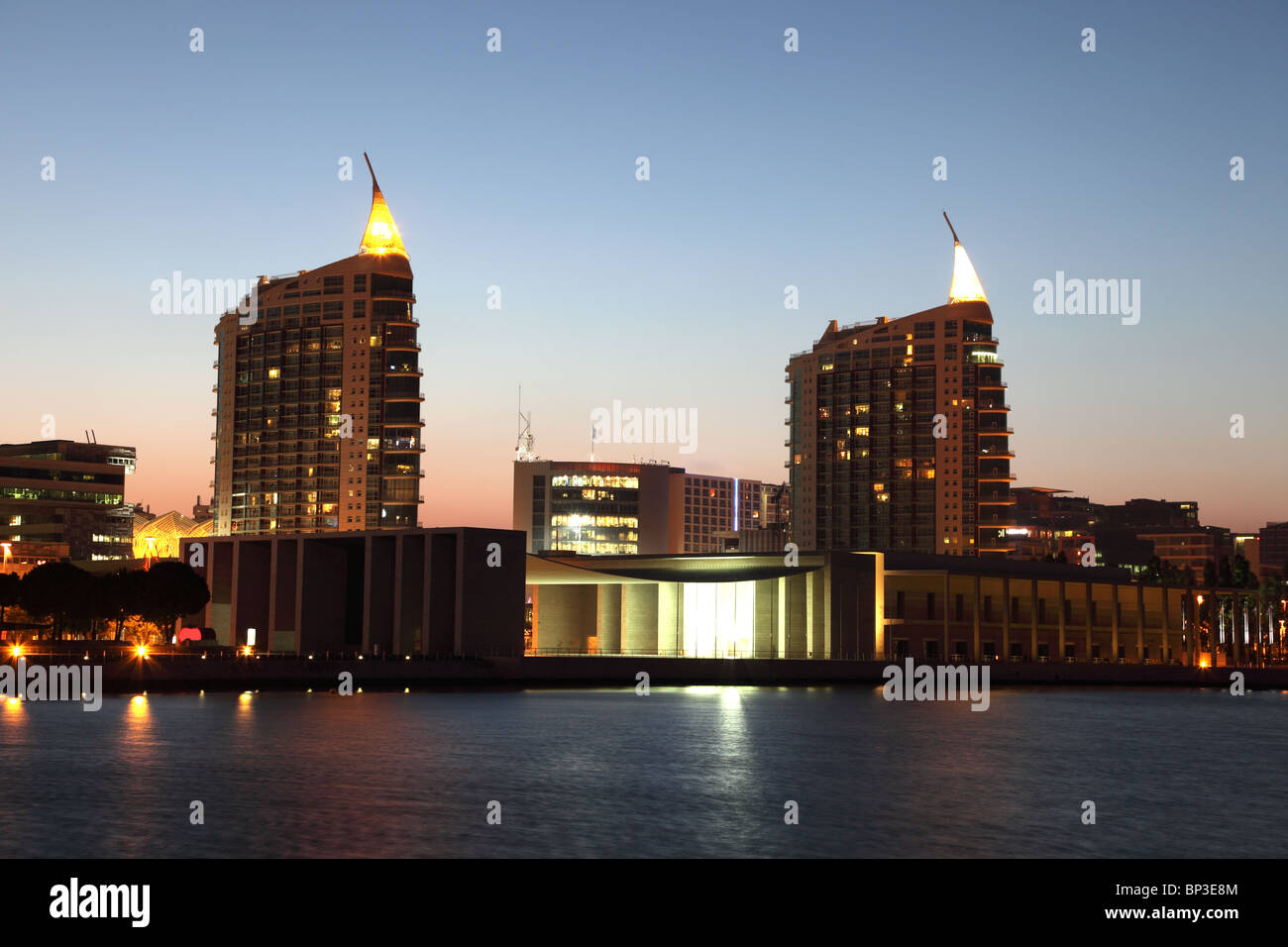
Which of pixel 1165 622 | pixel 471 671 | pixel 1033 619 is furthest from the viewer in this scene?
pixel 1165 622

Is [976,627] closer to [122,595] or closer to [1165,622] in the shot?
[1165,622]

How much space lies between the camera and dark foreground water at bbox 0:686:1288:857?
1610 inches

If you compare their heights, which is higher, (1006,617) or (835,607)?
(835,607)

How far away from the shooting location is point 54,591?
114 metres

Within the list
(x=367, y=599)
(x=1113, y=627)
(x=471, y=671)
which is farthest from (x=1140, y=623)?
(x=367, y=599)

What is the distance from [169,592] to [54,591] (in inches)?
334

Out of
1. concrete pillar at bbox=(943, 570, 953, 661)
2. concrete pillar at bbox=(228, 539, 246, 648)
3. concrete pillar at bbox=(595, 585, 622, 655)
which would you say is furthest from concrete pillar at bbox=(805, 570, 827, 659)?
concrete pillar at bbox=(228, 539, 246, 648)

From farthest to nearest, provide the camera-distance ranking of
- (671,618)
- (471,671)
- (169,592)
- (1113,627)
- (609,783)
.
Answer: (1113,627)
(671,618)
(471,671)
(169,592)
(609,783)

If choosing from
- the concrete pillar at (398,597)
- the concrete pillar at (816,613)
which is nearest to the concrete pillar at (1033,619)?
the concrete pillar at (816,613)
